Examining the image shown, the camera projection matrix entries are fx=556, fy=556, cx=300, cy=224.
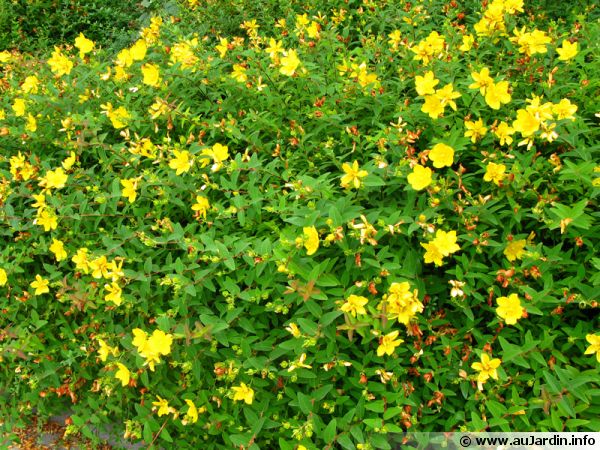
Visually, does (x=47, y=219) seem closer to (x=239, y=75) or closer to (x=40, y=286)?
(x=40, y=286)

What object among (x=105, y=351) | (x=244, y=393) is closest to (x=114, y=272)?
(x=105, y=351)

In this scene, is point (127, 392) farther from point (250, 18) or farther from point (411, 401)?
point (250, 18)

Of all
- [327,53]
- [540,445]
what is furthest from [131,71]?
[540,445]

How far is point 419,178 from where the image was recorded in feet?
5.85

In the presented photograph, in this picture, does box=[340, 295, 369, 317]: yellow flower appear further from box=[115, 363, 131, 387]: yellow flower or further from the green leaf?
box=[115, 363, 131, 387]: yellow flower

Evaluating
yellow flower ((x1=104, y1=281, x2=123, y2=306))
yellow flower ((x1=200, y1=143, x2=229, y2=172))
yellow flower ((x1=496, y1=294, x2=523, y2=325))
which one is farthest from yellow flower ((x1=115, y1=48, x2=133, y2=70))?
yellow flower ((x1=496, y1=294, x2=523, y2=325))

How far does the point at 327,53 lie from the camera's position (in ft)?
9.33

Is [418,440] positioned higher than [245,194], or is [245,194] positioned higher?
[245,194]

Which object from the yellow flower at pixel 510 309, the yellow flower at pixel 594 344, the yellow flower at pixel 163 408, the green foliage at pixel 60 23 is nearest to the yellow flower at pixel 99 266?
the yellow flower at pixel 163 408

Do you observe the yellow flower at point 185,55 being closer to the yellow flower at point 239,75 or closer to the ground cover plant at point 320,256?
the ground cover plant at point 320,256

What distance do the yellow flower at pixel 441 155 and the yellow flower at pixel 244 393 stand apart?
3.17ft

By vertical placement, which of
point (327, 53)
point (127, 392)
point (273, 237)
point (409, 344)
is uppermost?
point (327, 53)

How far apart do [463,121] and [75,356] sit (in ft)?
5.76

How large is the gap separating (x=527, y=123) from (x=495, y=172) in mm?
194
